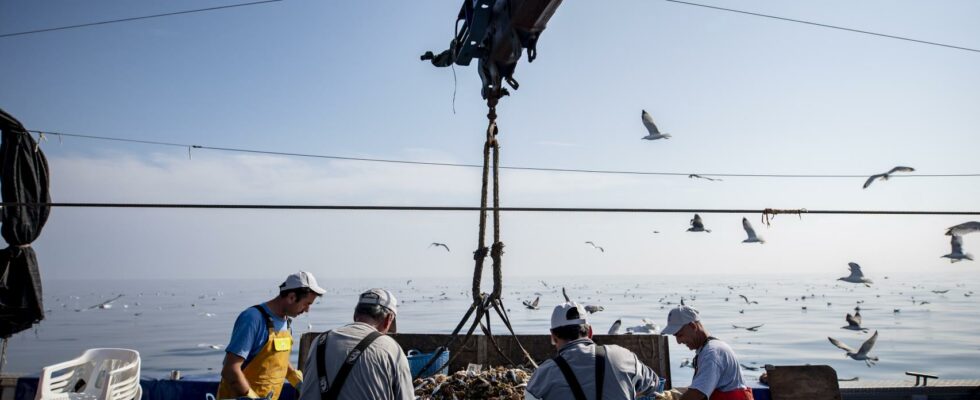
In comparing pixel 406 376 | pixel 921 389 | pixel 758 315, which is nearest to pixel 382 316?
pixel 406 376

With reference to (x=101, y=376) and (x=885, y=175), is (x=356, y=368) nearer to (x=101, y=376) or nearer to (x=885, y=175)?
(x=101, y=376)

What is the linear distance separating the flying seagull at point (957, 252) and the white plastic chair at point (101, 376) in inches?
489

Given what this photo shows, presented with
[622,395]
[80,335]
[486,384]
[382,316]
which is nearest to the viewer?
[622,395]

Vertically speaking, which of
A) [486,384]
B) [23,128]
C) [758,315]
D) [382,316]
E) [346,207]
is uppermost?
[23,128]

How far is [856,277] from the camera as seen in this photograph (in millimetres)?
12188

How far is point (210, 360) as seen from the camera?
18656mm

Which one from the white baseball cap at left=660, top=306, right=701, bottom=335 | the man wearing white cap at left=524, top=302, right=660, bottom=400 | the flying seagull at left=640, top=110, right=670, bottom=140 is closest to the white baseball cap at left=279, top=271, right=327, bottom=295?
the man wearing white cap at left=524, top=302, right=660, bottom=400

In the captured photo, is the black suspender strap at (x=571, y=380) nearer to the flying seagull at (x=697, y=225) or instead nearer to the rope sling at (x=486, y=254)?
the rope sling at (x=486, y=254)

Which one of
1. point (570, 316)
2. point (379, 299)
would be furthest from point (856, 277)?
point (379, 299)

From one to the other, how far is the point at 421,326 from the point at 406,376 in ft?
92.1

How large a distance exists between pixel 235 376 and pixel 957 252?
12.7 metres

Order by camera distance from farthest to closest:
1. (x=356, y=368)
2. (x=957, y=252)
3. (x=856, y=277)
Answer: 1. (x=856, y=277)
2. (x=957, y=252)
3. (x=356, y=368)

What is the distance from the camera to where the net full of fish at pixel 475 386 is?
179 inches

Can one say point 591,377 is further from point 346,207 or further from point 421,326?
point 421,326
